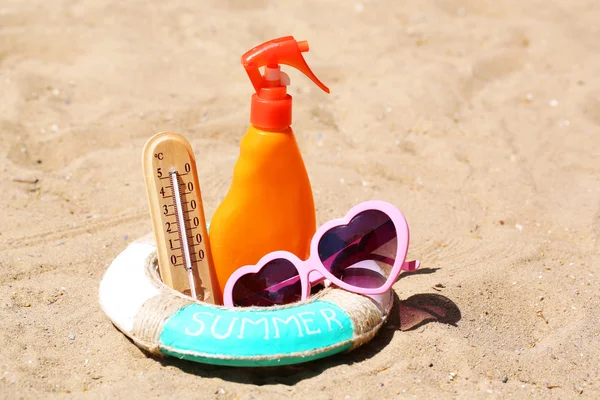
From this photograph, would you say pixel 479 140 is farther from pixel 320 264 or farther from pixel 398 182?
pixel 320 264

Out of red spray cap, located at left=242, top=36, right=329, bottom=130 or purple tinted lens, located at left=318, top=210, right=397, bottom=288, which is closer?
red spray cap, located at left=242, top=36, right=329, bottom=130

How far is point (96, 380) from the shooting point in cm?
200

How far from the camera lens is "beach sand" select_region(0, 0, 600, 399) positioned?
206 centimetres

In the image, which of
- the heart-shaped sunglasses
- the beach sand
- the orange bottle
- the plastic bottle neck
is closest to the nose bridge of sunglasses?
the heart-shaped sunglasses

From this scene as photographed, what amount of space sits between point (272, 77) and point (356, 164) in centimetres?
152

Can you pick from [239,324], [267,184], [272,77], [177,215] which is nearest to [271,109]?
[272,77]

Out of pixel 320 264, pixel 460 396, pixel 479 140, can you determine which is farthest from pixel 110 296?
pixel 479 140

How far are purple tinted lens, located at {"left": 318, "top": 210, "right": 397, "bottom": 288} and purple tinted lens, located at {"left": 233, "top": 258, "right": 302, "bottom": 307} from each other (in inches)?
4.5

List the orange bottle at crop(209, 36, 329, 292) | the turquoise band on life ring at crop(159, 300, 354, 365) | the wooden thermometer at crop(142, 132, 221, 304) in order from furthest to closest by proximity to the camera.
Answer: the wooden thermometer at crop(142, 132, 221, 304)
the orange bottle at crop(209, 36, 329, 292)
the turquoise band on life ring at crop(159, 300, 354, 365)

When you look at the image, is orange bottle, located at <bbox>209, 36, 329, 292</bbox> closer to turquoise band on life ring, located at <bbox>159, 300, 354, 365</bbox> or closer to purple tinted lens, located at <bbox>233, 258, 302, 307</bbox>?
purple tinted lens, located at <bbox>233, 258, 302, 307</bbox>

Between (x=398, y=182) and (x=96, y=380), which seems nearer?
(x=96, y=380)

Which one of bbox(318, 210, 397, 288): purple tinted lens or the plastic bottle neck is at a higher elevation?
the plastic bottle neck

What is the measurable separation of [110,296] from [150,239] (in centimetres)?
31

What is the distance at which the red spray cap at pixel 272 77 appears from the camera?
1.99 m
